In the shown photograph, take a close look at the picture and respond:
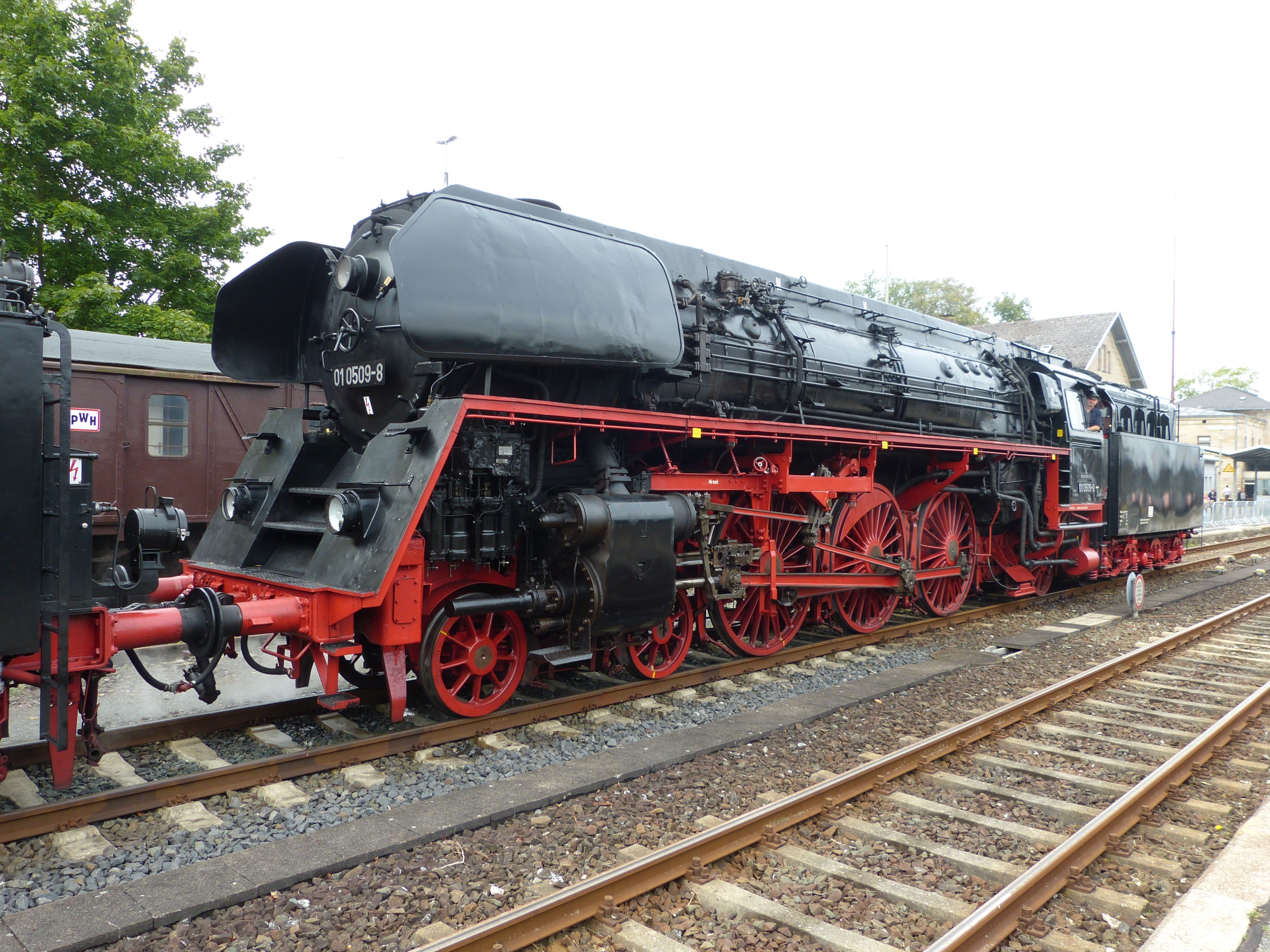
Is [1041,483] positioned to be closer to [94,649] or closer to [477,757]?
[477,757]

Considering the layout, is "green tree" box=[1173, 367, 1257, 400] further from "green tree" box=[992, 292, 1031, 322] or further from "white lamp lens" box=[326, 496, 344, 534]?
"white lamp lens" box=[326, 496, 344, 534]

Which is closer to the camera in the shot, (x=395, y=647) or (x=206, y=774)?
(x=206, y=774)

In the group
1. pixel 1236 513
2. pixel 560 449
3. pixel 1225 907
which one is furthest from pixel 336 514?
pixel 1236 513

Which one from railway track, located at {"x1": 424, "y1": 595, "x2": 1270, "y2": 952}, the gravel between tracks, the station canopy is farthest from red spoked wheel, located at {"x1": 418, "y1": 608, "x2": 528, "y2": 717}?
the station canopy

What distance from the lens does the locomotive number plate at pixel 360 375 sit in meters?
5.31

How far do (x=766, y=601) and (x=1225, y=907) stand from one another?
4300mm

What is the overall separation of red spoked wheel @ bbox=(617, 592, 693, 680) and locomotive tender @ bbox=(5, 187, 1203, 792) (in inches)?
0.9

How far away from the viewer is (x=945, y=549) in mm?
9312

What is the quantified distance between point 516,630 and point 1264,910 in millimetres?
3960

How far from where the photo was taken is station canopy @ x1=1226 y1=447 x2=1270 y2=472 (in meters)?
32.8

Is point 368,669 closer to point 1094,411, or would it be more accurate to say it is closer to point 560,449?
point 560,449

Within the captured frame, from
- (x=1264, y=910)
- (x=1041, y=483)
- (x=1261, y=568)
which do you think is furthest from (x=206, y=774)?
(x=1261, y=568)

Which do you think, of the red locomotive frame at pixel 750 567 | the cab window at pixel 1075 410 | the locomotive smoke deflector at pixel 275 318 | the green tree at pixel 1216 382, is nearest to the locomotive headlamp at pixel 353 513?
the red locomotive frame at pixel 750 567

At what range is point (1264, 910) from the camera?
3.07m
